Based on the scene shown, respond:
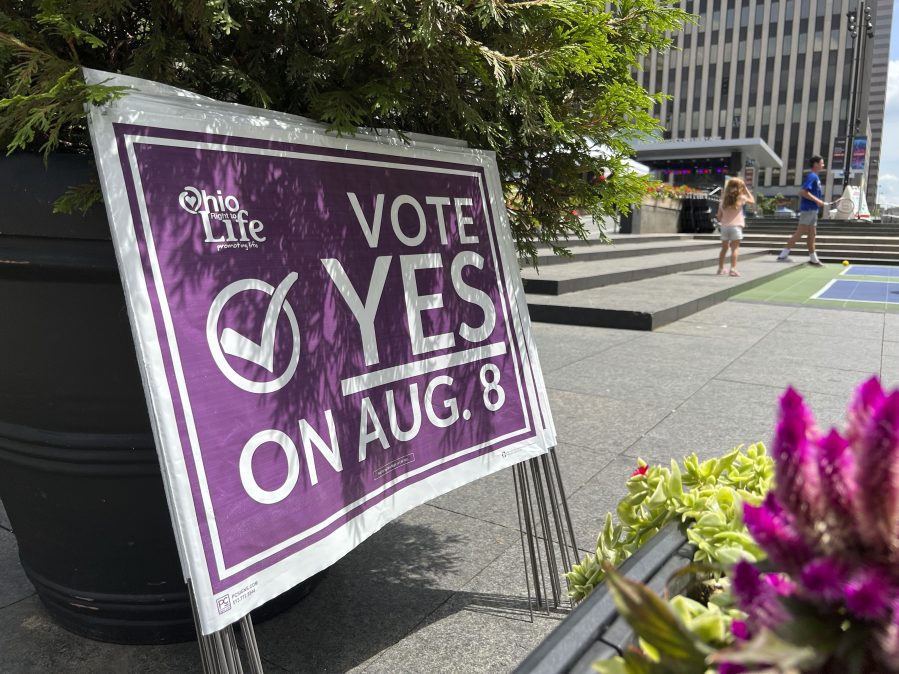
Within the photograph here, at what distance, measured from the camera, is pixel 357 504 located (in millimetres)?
1773

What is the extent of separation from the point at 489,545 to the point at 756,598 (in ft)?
7.10

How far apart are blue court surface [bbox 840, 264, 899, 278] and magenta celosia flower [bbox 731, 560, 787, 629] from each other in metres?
17.2

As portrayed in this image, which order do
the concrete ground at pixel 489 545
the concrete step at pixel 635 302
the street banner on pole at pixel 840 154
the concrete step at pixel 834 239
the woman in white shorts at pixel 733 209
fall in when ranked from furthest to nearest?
the street banner on pole at pixel 840 154
the concrete step at pixel 834 239
the woman in white shorts at pixel 733 209
the concrete step at pixel 635 302
the concrete ground at pixel 489 545

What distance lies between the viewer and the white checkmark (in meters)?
1.54

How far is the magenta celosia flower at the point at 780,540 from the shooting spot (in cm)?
67

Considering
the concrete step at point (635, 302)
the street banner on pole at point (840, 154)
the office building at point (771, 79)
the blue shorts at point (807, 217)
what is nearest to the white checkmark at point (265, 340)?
the concrete step at point (635, 302)

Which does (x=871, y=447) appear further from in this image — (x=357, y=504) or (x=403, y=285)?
(x=403, y=285)

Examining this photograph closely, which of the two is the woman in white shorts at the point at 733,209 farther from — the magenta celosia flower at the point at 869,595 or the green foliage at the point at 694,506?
the magenta celosia flower at the point at 869,595

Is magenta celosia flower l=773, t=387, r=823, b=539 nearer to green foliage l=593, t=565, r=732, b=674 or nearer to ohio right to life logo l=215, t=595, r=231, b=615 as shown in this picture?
A: green foliage l=593, t=565, r=732, b=674

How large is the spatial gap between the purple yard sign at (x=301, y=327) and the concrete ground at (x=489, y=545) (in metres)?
0.58

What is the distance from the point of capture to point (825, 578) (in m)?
0.64

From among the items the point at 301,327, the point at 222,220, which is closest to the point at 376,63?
the point at 222,220

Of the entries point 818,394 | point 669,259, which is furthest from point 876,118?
point 818,394

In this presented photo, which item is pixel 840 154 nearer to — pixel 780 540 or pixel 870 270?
pixel 870 270
